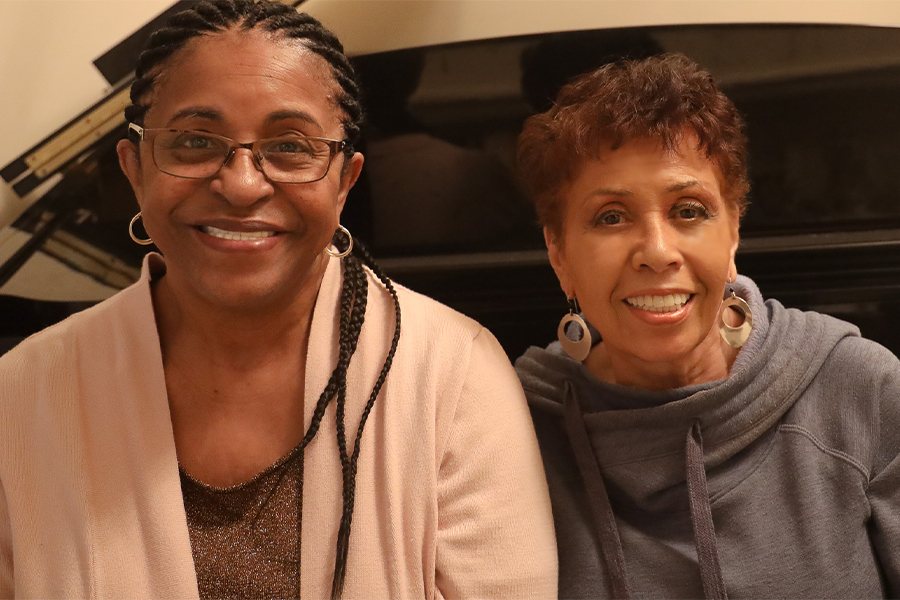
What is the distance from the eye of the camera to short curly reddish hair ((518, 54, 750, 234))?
4.49ft

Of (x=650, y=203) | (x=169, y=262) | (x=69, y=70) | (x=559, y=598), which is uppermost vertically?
(x=69, y=70)

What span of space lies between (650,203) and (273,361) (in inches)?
29.5

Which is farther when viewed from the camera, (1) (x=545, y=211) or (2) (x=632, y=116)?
(1) (x=545, y=211)

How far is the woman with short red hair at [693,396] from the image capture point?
1349 mm

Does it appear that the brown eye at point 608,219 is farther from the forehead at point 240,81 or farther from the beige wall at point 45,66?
the beige wall at point 45,66

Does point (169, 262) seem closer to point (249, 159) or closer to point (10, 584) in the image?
point (249, 159)

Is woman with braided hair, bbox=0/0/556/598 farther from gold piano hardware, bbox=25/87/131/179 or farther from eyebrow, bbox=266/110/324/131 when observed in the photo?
gold piano hardware, bbox=25/87/131/179

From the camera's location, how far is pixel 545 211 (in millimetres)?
1504

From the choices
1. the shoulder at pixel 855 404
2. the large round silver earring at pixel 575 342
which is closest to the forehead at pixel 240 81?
the large round silver earring at pixel 575 342

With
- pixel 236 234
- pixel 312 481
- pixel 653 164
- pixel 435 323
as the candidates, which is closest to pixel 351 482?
pixel 312 481

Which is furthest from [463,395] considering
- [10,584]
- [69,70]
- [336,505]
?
[69,70]

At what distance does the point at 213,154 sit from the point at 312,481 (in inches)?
22.7

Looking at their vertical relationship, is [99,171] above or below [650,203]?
above

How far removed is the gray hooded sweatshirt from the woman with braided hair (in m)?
0.15
